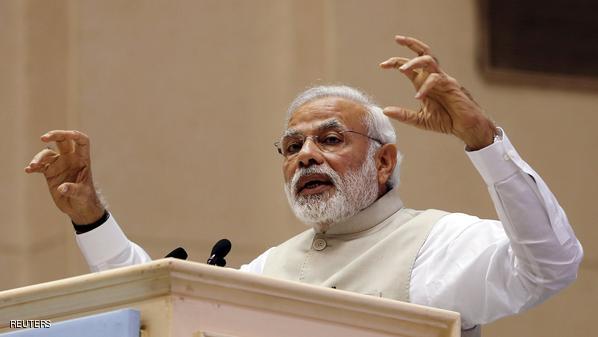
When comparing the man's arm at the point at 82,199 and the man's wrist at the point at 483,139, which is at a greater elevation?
the man's wrist at the point at 483,139

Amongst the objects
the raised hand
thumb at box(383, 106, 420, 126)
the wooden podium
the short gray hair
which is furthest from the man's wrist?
the short gray hair

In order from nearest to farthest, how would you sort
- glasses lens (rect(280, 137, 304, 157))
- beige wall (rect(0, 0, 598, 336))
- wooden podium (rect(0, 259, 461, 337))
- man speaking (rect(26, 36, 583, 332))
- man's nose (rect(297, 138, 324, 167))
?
wooden podium (rect(0, 259, 461, 337))
man speaking (rect(26, 36, 583, 332))
man's nose (rect(297, 138, 324, 167))
glasses lens (rect(280, 137, 304, 157))
beige wall (rect(0, 0, 598, 336))

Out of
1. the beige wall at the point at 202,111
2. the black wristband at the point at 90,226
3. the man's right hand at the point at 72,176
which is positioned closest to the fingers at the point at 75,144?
the man's right hand at the point at 72,176

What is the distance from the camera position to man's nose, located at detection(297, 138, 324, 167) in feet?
12.6

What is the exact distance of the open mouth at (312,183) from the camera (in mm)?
3857

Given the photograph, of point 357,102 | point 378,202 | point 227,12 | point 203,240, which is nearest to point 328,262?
point 378,202

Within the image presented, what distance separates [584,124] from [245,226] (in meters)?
1.75

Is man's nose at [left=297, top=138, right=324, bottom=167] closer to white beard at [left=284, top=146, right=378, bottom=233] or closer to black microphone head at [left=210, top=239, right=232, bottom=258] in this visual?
white beard at [left=284, top=146, right=378, bottom=233]

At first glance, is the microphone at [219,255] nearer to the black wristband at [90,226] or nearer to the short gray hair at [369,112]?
the black wristband at [90,226]

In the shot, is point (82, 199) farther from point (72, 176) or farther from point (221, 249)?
point (221, 249)

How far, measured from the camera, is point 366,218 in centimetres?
380

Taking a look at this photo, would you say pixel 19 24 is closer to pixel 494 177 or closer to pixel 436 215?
pixel 436 215

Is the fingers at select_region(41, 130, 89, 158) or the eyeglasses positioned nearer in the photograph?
the fingers at select_region(41, 130, 89, 158)

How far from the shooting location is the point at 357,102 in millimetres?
4023
